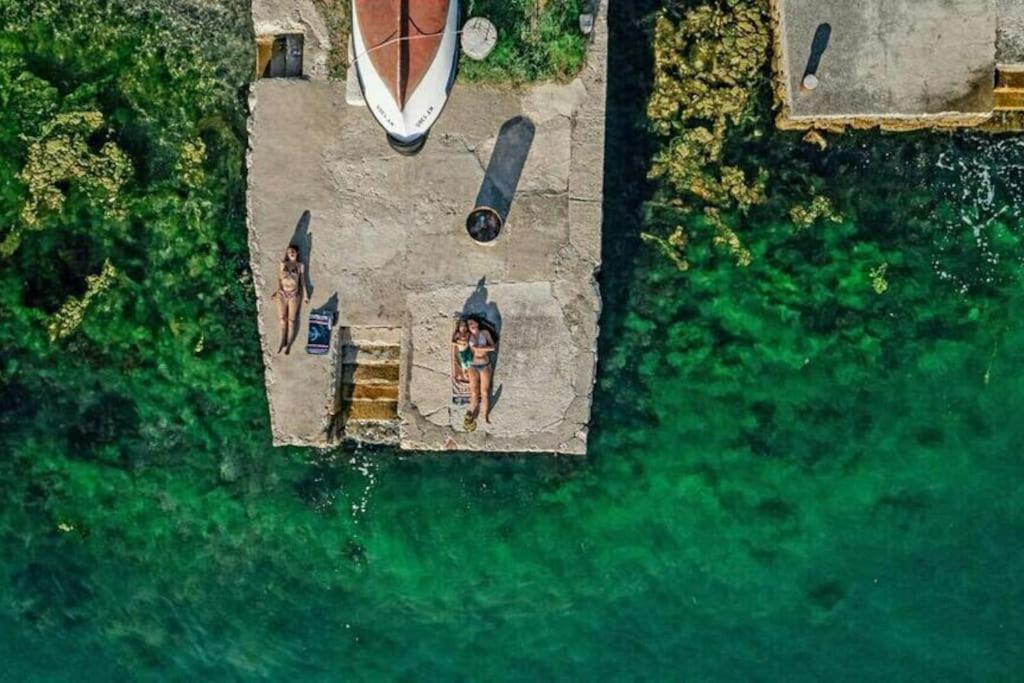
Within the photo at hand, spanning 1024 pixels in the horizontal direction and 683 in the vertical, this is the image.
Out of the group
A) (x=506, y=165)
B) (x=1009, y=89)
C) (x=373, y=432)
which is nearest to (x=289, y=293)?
(x=373, y=432)

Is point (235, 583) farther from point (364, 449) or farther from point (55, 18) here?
point (55, 18)

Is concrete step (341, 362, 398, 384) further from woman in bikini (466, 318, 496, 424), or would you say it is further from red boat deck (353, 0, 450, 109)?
red boat deck (353, 0, 450, 109)

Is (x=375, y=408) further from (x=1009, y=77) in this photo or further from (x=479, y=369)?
(x=1009, y=77)

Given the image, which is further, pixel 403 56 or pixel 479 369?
pixel 479 369

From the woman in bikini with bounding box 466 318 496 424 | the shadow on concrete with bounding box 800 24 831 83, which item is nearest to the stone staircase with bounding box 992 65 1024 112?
the shadow on concrete with bounding box 800 24 831 83

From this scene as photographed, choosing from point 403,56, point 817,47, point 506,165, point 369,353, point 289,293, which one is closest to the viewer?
point 403,56

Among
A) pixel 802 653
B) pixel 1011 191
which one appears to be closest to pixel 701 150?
pixel 1011 191

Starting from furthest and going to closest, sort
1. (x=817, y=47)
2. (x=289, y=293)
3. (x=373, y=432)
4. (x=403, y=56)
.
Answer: (x=373, y=432) < (x=817, y=47) < (x=289, y=293) < (x=403, y=56)

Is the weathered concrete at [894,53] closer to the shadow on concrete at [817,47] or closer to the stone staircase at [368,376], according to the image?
the shadow on concrete at [817,47]
